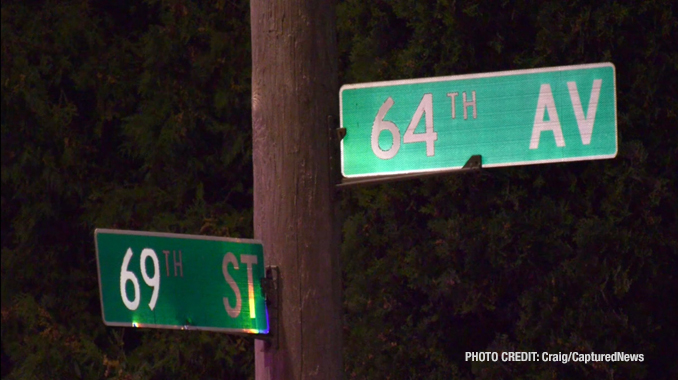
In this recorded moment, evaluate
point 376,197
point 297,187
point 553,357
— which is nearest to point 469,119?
point 297,187

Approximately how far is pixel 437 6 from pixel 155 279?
3.10 meters

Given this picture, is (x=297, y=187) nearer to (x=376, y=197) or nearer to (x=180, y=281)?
(x=180, y=281)

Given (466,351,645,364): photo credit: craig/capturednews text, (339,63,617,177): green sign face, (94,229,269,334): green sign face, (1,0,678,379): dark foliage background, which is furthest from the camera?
(1,0,678,379): dark foliage background

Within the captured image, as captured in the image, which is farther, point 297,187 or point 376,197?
point 376,197

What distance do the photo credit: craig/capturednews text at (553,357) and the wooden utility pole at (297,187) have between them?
235cm

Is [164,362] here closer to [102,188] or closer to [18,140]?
[102,188]

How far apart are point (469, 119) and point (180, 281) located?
0.95 metres

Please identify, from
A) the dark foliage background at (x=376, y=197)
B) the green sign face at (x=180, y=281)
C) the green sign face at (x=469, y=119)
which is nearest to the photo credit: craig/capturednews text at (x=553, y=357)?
the dark foliage background at (x=376, y=197)

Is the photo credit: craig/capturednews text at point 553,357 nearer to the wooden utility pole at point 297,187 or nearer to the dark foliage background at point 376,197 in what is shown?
the dark foliage background at point 376,197

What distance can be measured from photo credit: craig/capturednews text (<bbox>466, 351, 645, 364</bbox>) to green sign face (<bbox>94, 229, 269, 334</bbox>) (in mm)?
2535

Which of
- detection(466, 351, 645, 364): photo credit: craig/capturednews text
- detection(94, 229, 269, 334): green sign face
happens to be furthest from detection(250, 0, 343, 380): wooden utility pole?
detection(466, 351, 645, 364): photo credit: craig/capturednews text

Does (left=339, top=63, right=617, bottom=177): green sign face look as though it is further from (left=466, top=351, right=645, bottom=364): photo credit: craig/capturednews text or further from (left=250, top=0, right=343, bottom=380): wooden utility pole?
(left=466, top=351, right=645, bottom=364): photo credit: craig/capturednews text

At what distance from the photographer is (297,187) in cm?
249

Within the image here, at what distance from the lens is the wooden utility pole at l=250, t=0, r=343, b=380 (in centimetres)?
248
